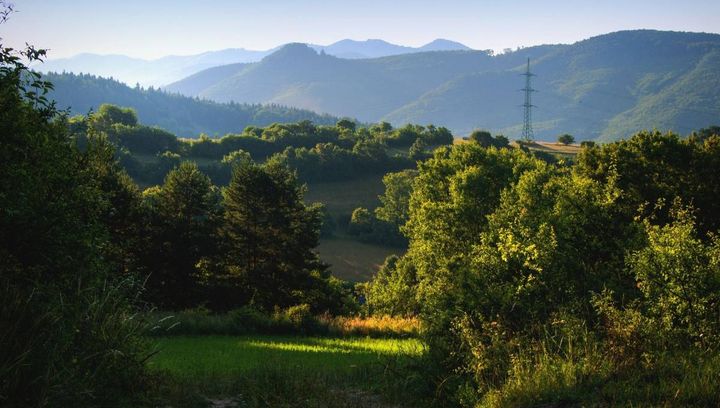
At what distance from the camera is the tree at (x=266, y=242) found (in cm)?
4322

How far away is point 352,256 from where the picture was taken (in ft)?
312

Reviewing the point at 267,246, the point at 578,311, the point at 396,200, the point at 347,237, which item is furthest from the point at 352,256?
the point at 578,311

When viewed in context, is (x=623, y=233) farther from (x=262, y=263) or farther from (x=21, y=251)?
(x=262, y=263)

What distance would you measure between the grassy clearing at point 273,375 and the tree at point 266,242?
19482 millimetres

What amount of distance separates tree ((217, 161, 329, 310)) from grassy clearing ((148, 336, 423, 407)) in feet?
63.9

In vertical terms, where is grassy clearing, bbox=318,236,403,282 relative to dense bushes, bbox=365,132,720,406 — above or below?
below

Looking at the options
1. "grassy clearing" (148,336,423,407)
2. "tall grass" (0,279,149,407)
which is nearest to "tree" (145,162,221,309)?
"grassy clearing" (148,336,423,407)

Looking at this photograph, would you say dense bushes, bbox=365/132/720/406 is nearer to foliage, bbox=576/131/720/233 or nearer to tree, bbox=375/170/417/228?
foliage, bbox=576/131/720/233

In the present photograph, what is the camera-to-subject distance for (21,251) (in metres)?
11.5

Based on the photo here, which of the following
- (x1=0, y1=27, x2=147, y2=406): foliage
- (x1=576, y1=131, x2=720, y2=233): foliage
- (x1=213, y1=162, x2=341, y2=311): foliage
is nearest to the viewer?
(x1=0, y1=27, x2=147, y2=406): foliage

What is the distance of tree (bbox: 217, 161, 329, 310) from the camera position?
142ft

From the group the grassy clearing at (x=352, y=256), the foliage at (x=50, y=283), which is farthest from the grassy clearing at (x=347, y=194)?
the foliage at (x=50, y=283)

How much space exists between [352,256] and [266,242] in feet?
169

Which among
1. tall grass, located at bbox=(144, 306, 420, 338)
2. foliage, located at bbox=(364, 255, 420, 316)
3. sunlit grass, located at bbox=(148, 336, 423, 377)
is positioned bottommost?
foliage, located at bbox=(364, 255, 420, 316)
